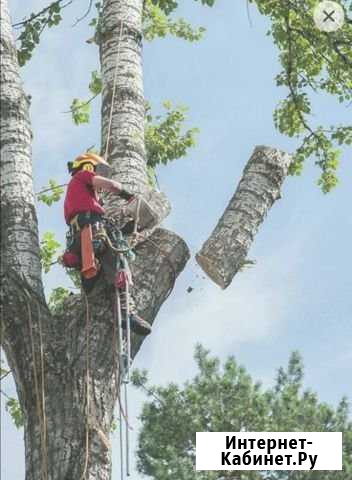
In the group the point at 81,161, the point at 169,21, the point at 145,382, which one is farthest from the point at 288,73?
the point at 145,382

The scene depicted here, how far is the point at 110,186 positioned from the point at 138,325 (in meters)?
0.89

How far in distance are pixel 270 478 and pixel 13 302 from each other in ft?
40.5

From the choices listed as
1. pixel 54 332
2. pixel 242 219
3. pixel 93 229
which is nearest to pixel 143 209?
pixel 93 229

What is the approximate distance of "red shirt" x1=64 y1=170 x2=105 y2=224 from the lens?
5.41 m

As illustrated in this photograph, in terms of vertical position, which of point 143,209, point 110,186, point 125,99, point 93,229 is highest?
point 125,99

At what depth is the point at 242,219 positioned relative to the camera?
17.4 ft

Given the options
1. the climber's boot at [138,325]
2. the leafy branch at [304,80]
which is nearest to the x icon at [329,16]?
the leafy branch at [304,80]

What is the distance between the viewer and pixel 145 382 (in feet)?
60.3

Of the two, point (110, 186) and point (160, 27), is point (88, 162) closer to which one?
point (110, 186)

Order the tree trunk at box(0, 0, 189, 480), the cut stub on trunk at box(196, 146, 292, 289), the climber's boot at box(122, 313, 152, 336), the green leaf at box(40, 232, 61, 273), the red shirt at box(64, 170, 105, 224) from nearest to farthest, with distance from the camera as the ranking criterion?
the tree trunk at box(0, 0, 189, 480) → the climber's boot at box(122, 313, 152, 336) → the cut stub on trunk at box(196, 146, 292, 289) → the red shirt at box(64, 170, 105, 224) → the green leaf at box(40, 232, 61, 273)

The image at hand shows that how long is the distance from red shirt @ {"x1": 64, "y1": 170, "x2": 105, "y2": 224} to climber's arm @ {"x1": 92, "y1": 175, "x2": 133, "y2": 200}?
10cm

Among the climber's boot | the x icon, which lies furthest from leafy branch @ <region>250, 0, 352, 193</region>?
the climber's boot

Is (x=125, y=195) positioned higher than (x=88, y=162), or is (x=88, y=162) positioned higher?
(x=88, y=162)

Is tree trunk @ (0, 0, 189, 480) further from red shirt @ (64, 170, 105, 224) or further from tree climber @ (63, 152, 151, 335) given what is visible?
red shirt @ (64, 170, 105, 224)
